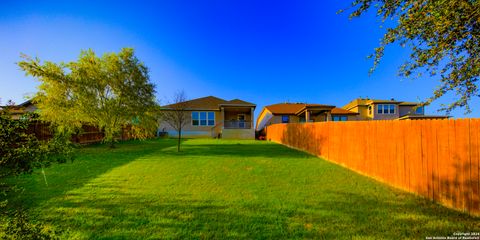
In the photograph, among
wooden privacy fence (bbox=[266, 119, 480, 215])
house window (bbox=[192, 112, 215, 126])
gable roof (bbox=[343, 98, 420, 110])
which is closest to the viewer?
wooden privacy fence (bbox=[266, 119, 480, 215])

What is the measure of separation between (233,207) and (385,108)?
3489 cm

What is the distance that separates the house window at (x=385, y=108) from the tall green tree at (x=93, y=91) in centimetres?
3192

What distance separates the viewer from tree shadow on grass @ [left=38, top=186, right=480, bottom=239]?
10.1 ft

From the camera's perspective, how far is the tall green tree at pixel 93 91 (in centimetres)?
1339

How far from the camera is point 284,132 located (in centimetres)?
1738

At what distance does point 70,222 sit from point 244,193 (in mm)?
3329

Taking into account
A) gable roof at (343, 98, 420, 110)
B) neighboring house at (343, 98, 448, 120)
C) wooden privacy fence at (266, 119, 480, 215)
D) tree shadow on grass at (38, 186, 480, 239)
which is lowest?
tree shadow on grass at (38, 186, 480, 239)

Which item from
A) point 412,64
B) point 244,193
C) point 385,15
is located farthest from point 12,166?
point 412,64

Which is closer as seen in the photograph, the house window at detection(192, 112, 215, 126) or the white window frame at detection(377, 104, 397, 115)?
the house window at detection(192, 112, 215, 126)

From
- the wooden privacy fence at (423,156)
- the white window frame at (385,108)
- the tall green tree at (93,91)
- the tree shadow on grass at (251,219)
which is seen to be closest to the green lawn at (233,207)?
the tree shadow on grass at (251,219)

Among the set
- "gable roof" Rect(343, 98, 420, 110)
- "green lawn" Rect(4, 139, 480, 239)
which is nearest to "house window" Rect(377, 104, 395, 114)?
"gable roof" Rect(343, 98, 420, 110)

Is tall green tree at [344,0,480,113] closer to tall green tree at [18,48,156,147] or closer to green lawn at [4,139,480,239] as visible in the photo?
green lawn at [4,139,480,239]

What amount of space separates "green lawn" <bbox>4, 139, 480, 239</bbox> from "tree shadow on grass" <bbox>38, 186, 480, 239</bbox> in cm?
1

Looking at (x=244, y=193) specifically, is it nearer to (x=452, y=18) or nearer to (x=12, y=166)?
A: (x=12, y=166)
